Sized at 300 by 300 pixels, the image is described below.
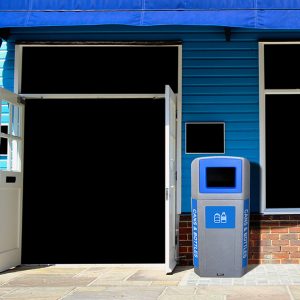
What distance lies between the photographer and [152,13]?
713cm

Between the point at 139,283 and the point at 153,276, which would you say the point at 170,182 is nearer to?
the point at 153,276

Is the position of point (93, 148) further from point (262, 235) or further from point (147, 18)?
point (262, 235)

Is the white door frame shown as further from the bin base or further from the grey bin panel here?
the bin base

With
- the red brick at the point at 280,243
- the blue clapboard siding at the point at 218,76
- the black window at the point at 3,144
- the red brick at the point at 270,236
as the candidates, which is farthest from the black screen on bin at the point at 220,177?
the black window at the point at 3,144

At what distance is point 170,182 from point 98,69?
2.07m

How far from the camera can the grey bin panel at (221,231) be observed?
709 cm

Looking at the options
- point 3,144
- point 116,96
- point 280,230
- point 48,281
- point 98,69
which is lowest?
point 48,281

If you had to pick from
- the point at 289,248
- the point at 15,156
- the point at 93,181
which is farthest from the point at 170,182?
the point at 15,156

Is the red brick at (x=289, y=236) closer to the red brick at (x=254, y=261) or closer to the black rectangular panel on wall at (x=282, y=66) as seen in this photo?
the red brick at (x=254, y=261)

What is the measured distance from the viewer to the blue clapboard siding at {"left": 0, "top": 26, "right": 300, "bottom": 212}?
8008mm

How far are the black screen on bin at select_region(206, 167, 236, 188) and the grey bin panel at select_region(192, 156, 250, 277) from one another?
10cm

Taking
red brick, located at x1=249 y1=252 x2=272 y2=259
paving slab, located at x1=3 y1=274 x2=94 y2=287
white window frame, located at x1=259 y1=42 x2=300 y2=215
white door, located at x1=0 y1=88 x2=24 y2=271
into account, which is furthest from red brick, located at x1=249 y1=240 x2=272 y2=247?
white door, located at x1=0 y1=88 x2=24 y2=271

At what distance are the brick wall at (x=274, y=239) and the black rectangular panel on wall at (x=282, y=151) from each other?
9.2 inches

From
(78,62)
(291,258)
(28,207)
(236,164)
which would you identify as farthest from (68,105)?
(291,258)
